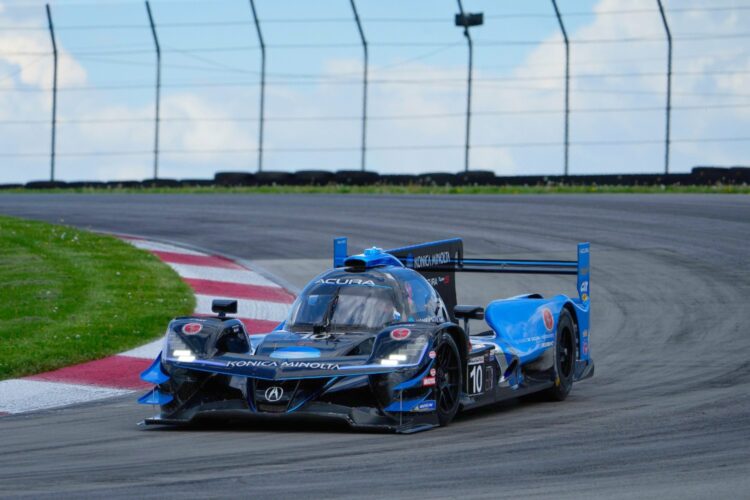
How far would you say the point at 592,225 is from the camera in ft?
76.2

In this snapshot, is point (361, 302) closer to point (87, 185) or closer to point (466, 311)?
point (466, 311)

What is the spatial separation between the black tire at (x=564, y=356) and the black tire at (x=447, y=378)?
5.91 ft

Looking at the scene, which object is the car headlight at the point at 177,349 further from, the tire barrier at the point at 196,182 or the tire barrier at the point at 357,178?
the tire barrier at the point at 196,182

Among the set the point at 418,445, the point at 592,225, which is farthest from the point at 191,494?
the point at 592,225

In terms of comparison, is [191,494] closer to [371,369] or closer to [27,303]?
[371,369]

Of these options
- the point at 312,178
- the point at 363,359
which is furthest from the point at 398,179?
the point at 363,359

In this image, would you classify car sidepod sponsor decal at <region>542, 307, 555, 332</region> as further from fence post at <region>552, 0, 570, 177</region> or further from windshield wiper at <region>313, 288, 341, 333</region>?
fence post at <region>552, 0, 570, 177</region>

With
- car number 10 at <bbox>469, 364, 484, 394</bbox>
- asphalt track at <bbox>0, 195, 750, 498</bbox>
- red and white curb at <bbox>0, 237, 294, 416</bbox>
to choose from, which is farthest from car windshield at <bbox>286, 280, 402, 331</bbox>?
red and white curb at <bbox>0, 237, 294, 416</bbox>

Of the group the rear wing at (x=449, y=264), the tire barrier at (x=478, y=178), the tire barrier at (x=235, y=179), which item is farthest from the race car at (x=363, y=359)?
the tire barrier at (x=235, y=179)

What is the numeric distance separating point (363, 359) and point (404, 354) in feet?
0.98

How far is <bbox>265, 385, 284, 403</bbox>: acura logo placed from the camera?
30.2 ft

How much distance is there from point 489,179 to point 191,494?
27.8 meters

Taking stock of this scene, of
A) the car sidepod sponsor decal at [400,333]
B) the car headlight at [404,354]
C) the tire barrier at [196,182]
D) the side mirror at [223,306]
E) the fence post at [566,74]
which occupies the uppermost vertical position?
the fence post at [566,74]

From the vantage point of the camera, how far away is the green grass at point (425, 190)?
30719mm
